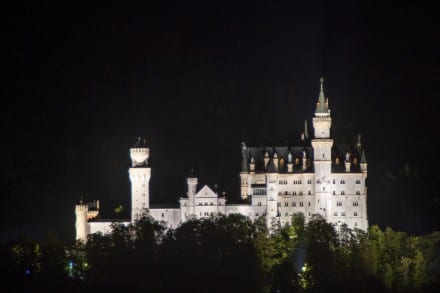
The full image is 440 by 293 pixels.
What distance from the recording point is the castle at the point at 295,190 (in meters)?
87.6

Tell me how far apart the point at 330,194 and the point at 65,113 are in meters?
48.6

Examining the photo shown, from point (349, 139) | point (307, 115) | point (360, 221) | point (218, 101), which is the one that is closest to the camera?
point (360, 221)

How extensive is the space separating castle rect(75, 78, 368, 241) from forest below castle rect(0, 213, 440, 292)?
245 cm

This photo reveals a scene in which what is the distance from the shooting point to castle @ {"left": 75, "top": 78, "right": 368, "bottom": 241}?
87.6 m

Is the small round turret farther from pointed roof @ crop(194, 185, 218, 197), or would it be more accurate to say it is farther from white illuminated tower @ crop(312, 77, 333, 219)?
white illuminated tower @ crop(312, 77, 333, 219)

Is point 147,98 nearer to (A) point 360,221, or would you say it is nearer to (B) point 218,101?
(B) point 218,101

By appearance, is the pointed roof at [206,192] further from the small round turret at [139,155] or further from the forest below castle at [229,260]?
the small round turret at [139,155]

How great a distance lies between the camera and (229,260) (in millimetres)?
75875

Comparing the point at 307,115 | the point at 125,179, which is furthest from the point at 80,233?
the point at 307,115

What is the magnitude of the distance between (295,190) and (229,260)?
13.8 meters

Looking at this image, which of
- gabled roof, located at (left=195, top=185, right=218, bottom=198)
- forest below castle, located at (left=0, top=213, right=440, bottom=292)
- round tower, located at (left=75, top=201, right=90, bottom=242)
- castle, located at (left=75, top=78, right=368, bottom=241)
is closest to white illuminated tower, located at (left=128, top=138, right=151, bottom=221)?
castle, located at (left=75, top=78, right=368, bottom=241)

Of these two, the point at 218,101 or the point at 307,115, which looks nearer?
the point at 307,115

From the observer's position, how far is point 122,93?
131125 mm

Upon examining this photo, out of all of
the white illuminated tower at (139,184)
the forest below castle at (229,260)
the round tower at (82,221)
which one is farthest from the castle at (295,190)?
the forest below castle at (229,260)
